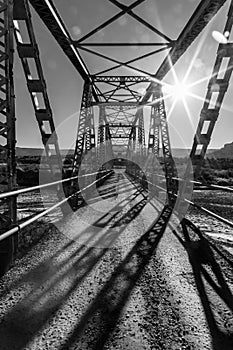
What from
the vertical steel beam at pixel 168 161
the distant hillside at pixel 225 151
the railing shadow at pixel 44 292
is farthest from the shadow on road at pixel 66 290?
the distant hillside at pixel 225 151

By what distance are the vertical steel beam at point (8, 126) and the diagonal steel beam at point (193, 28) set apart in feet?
15.3

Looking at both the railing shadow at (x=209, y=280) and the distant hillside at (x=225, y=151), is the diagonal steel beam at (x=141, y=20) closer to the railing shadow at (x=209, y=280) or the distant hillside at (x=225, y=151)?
the railing shadow at (x=209, y=280)

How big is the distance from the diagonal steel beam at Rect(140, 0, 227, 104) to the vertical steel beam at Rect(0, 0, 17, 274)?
15.3 feet

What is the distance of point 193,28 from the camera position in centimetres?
692

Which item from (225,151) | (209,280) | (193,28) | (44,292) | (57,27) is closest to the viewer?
(44,292)

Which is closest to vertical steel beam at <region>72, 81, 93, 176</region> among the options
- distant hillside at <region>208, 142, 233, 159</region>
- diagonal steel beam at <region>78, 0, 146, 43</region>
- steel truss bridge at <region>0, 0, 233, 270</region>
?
steel truss bridge at <region>0, 0, 233, 270</region>

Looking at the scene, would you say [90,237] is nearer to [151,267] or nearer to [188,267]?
[151,267]

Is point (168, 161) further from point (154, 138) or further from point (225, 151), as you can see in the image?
point (225, 151)

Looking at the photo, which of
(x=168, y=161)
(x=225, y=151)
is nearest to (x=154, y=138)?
(x=168, y=161)

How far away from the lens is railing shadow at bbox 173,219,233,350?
2180 mm

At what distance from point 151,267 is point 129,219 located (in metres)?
3.23

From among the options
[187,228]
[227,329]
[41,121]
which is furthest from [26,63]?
[227,329]

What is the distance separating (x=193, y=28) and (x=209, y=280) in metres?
6.70

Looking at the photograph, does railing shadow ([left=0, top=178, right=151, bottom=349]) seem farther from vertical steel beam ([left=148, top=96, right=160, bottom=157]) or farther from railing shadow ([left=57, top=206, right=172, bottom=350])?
vertical steel beam ([left=148, top=96, right=160, bottom=157])
